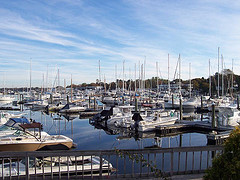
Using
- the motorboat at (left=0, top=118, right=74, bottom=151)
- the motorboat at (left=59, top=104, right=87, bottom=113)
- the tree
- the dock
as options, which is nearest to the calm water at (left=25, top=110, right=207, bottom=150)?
the dock

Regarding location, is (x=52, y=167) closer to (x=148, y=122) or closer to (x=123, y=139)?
(x=123, y=139)

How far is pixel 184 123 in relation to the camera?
36906mm

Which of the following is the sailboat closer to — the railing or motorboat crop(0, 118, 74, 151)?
the railing

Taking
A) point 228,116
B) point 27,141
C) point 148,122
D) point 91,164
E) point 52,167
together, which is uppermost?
point 91,164

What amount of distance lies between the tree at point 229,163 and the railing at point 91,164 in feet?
5.05

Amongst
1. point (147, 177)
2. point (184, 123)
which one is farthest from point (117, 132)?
point (147, 177)

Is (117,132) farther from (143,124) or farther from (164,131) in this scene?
(164,131)

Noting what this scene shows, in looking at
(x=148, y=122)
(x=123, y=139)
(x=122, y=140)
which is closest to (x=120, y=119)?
(x=148, y=122)

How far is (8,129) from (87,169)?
43.1 feet

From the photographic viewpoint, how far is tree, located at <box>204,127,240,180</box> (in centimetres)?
615

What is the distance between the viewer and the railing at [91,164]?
324 inches

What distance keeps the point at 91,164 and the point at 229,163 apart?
4572 millimetres

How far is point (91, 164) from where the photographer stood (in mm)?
8648

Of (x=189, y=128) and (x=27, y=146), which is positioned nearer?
(x=27, y=146)
